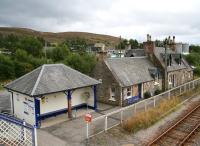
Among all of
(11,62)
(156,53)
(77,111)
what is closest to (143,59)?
(156,53)

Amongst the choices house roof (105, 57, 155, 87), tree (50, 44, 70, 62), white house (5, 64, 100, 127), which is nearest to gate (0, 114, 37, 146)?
white house (5, 64, 100, 127)

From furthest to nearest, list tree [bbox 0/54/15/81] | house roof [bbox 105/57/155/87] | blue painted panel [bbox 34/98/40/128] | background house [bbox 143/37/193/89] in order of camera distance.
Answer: tree [bbox 0/54/15/81]
background house [bbox 143/37/193/89]
house roof [bbox 105/57/155/87]
blue painted panel [bbox 34/98/40/128]

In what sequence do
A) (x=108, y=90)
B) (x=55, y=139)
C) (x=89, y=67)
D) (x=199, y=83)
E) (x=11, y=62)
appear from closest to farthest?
(x=55, y=139)
(x=108, y=90)
(x=199, y=83)
(x=89, y=67)
(x=11, y=62)

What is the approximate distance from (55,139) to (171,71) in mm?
21580

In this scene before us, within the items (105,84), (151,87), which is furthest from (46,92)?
(151,87)

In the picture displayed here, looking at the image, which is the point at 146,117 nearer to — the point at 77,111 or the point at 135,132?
the point at 135,132

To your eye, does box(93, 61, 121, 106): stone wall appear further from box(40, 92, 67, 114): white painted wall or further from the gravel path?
the gravel path

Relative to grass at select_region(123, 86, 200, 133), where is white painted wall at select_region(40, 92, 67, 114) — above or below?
above

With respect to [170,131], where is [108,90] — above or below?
above

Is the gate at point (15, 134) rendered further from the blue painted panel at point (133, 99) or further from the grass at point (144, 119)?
the blue painted panel at point (133, 99)

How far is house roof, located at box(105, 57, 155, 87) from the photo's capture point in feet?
78.4

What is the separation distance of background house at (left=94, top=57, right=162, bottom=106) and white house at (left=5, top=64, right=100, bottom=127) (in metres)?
3.17

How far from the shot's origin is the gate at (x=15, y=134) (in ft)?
38.5

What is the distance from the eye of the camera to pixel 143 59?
30484mm
